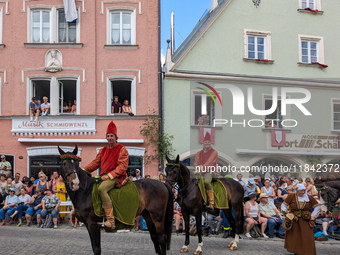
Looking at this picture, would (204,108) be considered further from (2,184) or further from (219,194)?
(2,184)

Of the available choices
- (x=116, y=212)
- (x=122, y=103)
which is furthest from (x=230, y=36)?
(x=116, y=212)

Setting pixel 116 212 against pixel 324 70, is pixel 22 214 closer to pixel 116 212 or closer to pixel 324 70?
pixel 116 212

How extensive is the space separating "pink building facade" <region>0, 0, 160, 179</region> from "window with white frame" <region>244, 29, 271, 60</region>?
4779mm

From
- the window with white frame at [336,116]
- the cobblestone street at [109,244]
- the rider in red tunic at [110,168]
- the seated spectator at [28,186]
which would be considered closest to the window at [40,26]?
the seated spectator at [28,186]

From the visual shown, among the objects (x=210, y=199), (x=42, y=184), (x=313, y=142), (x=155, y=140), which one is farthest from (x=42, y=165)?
(x=313, y=142)

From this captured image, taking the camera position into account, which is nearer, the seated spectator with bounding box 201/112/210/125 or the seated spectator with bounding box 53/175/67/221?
the seated spectator with bounding box 53/175/67/221

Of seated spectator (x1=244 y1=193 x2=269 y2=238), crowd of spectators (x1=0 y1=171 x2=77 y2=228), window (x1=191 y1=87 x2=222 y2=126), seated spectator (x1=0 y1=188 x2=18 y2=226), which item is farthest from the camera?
seated spectator (x1=0 y1=188 x2=18 y2=226)

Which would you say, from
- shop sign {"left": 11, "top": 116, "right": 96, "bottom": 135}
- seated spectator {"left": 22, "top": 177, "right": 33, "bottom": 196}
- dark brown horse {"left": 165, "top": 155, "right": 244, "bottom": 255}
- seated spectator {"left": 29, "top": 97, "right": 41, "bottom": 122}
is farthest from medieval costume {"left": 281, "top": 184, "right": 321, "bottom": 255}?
seated spectator {"left": 29, "top": 97, "right": 41, "bottom": 122}

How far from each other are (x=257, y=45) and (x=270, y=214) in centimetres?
1025

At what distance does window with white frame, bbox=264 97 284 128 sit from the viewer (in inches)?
404

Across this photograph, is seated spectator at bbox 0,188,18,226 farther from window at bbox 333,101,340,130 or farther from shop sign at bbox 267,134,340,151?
window at bbox 333,101,340,130

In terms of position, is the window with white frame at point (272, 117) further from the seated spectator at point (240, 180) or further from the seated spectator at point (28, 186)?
the seated spectator at point (28, 186)

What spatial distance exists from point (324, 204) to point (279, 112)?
322cm

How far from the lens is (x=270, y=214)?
12.2 meters
